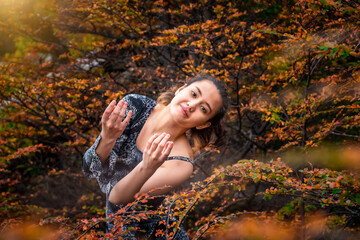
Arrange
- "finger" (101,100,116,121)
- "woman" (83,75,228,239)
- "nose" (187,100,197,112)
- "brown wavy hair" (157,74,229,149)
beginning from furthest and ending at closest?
"brown wavy hair" (157,74,229,149), "nose" (187,100,197,112), "woman" (83,75,228,239), "finger" (101,100,116,121)

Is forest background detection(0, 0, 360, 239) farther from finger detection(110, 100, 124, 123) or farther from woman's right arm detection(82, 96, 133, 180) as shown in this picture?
finger detection(110, 100, 124, 123)

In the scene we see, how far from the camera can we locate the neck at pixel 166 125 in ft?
6.66

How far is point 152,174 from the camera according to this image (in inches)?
62.1

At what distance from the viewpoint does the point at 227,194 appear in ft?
15.3

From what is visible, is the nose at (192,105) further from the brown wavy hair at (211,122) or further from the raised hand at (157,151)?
the raised hand at (157,151)

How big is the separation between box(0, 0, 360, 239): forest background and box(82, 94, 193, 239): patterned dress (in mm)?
257

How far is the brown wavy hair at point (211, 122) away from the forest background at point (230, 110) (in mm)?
403

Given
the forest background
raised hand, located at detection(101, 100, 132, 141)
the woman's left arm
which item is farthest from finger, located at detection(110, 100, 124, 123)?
the forest background

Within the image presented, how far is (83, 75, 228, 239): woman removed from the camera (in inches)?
66.9

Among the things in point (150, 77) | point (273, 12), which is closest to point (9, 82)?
point (150, 77)

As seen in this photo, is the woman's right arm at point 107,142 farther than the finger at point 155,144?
Yes

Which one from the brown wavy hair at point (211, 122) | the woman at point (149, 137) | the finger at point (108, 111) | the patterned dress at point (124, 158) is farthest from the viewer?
the brown wavy hair at point (211, 122)

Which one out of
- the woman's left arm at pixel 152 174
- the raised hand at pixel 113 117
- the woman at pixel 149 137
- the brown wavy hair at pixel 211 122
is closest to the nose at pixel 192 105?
the woman at pixel 149 137

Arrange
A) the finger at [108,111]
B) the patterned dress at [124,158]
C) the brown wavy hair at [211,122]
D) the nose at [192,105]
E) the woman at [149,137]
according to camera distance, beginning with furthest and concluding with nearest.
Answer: the brown wavy hair at [211,122] < the nose at [192,105] < the patterned dress at [124,158] < the woman at [149,137] < the finger at [108,111]
